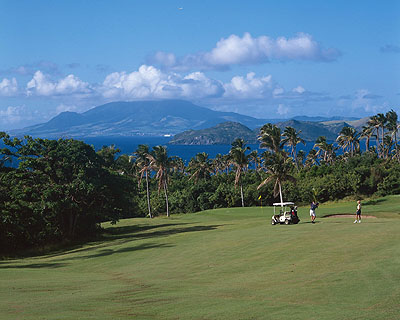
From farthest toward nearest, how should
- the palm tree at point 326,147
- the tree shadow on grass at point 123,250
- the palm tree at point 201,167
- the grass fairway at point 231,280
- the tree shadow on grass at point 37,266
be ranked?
1. the palm tree at point 326,147
2. the palm tree at point 201,167
3. the tree shadow on grass at point 123,250
4. the tree shadow on grass at point 37,266
5. the grass fairway at point 231,280

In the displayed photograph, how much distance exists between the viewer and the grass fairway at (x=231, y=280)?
14477 millimetres

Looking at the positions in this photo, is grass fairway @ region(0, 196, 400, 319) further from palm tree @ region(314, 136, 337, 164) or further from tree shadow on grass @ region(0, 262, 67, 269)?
palm tree @ region(314, 136, 337, 164)

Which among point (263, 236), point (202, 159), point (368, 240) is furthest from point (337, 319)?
point (202, 159)

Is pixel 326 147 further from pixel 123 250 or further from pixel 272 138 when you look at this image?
pixel 123 250

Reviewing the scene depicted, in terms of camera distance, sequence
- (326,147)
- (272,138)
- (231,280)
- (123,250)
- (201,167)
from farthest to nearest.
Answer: (326,147) < (201,167) < (272,138) < (123,250) < (231,280)

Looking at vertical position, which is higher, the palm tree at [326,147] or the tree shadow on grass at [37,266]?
the palm tree at [326,147]

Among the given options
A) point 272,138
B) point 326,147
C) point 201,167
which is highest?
point 272,138

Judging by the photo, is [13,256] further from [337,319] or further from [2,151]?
[337,319]

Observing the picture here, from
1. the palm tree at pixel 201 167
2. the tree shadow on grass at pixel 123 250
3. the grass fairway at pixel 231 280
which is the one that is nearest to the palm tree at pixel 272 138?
the palm tree at pixel 201 167

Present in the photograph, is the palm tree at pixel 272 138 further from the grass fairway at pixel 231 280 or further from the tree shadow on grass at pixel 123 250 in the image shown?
the tree shadow on grass at pixel 123 250

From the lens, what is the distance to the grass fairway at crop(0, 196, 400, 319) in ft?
47.5

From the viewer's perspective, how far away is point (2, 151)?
1971 inches

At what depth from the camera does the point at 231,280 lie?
68.1 ft

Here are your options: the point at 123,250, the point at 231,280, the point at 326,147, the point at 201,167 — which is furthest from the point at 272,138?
the point at 231,280
